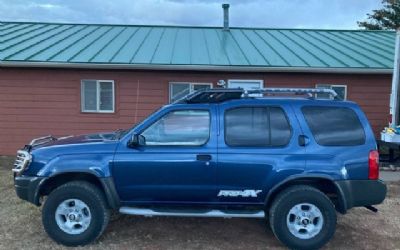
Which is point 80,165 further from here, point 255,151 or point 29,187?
point 255,151

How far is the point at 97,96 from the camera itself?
11.9 meters

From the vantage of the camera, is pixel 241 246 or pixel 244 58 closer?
pixel 241 246

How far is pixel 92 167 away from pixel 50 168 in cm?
52

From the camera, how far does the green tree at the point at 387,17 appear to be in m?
33.0

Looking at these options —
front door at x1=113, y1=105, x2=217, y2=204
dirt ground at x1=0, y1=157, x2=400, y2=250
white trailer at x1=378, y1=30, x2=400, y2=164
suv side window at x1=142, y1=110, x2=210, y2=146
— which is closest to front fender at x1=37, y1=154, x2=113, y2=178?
front door at x1=113, y1=105, x2=217, y2=204

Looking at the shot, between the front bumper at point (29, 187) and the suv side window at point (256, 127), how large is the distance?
93.7 inches

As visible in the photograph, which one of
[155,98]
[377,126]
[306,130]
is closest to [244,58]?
[155,98]

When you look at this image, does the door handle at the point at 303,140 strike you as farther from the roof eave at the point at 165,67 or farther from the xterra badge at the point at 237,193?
the roof eave at the point at 165,67

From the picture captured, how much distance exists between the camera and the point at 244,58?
11.9m

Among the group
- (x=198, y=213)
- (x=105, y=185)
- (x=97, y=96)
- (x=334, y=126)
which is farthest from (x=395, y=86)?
(x=105, y=185)

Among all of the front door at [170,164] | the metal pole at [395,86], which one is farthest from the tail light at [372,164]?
the metal pole at [395,86]

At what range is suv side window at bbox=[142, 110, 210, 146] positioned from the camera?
5.25 metres

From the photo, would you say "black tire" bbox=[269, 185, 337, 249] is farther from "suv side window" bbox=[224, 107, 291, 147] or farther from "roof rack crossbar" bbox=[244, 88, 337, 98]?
"roof rack crossbar" bbox=[244, 88, 337, 98]

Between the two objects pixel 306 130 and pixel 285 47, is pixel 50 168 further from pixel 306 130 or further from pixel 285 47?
pixel 285 47
